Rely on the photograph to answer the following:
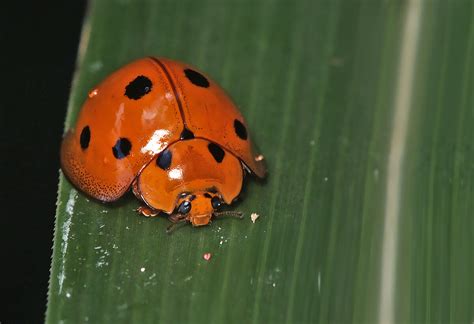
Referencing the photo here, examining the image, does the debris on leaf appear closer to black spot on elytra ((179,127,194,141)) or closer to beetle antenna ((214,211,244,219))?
beetle antenna ((214,211,244,219))

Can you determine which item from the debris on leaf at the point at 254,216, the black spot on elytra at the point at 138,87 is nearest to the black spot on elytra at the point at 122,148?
the black spot on elytra at the point at 138,87

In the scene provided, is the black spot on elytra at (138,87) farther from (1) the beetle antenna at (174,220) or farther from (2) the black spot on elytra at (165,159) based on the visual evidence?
(1) the beetle antenna at (174,220)

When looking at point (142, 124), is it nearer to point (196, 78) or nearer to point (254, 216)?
point (196, 78)

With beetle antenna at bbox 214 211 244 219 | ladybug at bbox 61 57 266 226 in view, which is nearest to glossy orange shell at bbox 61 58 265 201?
ladybug at bbox 61 57 266 226

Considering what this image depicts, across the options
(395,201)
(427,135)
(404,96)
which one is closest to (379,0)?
(404,96)

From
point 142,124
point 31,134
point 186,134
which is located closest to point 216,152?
point 186,134

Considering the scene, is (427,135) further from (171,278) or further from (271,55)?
(171,278)
